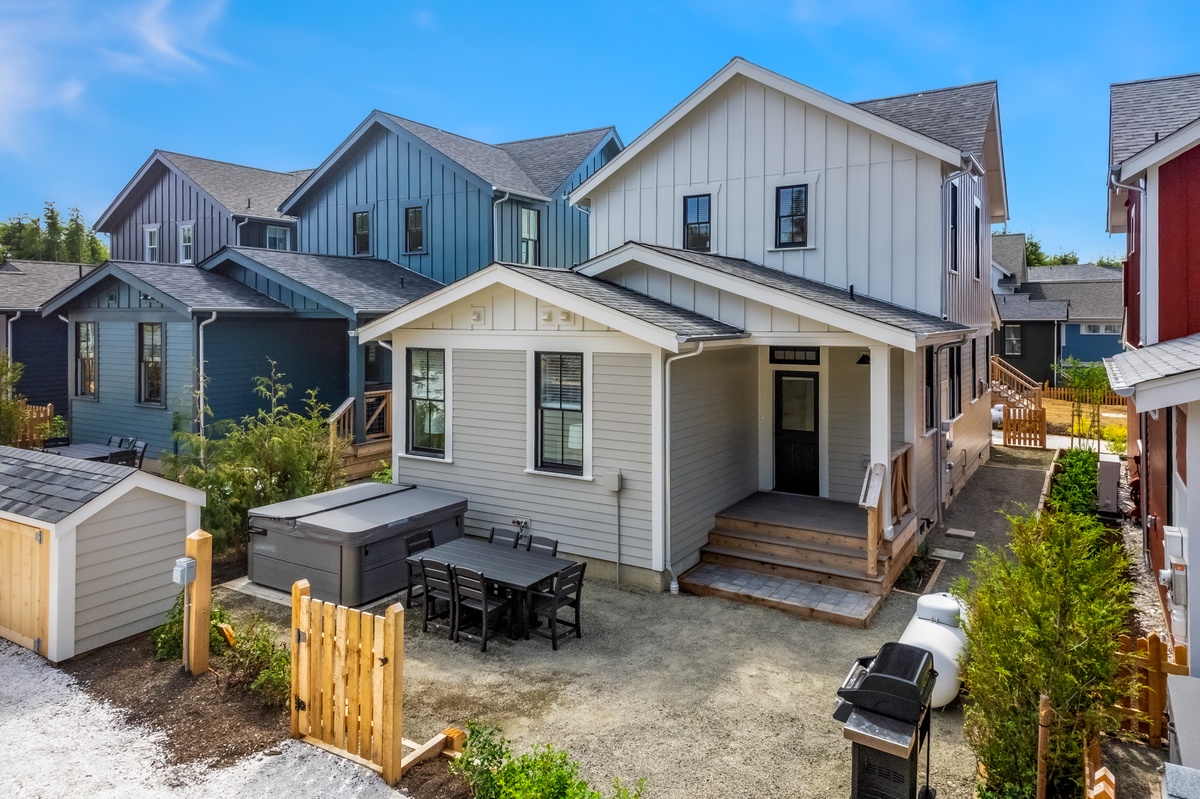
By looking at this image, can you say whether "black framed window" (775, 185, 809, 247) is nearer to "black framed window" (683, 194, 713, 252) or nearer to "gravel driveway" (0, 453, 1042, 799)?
"black framed window" (683, 194, 713, 252)

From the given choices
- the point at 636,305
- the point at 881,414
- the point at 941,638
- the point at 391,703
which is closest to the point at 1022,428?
the point at 881,414

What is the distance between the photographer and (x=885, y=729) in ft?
14.6

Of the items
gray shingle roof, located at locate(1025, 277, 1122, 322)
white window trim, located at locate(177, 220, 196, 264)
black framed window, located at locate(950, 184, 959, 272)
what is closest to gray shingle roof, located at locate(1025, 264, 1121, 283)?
gray shingle roof, located at locate(1025, 277, 1122, 322)

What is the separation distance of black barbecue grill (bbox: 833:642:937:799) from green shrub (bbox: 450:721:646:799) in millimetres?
1328

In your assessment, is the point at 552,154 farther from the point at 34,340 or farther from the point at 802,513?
the point at 34,340

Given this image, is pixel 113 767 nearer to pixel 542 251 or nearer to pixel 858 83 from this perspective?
pixel 542 251

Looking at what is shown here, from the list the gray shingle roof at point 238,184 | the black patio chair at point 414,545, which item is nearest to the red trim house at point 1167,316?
the black patio chair at point 414,545

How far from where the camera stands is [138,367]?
51.1 ft

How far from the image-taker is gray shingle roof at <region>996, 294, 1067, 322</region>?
33.5 meters

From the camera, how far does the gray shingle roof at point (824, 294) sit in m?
9.51

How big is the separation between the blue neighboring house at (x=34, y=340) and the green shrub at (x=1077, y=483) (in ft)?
77.7

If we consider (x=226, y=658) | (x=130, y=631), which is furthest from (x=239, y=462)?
(x=226, y=658)

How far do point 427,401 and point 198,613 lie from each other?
5.17 metres

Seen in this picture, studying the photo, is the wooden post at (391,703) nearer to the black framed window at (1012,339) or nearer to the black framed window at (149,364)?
the black framed window at (149,364)
